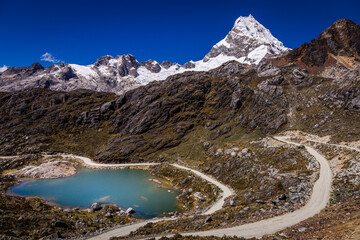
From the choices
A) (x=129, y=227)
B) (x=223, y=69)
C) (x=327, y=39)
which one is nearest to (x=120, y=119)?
(x=223, y=69)

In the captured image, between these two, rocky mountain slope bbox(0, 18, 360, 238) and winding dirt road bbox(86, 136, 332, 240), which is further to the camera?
rocky mountain slope bbox(0, 18, 360, 238)

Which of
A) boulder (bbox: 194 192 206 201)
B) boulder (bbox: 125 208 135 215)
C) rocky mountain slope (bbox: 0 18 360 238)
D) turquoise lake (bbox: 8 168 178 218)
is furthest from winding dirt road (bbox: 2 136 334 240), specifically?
turquoise lake (bbox: 8 168 178 218)

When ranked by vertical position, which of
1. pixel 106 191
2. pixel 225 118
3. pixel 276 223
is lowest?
pixel 276 223

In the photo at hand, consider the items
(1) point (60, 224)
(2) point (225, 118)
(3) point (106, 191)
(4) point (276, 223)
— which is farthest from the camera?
(2) point (225, 118)

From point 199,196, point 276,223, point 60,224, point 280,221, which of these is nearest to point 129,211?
point 60,224

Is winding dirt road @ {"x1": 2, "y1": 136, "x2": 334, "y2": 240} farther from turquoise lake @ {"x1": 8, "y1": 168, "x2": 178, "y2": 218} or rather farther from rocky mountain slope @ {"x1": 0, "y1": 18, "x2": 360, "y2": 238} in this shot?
turquoise lake @ {"x1": 8, "y1": 168, "x2": 178, "y2": 218}

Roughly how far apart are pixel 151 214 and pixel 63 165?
68076mm

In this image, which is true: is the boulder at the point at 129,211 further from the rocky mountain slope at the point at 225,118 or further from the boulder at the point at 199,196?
the rocky mountain slope at the point at 225,118

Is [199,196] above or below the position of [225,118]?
below

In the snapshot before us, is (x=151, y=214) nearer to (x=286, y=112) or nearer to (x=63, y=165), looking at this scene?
(x=63, y=165)

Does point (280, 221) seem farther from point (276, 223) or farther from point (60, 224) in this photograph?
point (60, 224)

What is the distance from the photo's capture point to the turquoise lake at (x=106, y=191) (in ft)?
205

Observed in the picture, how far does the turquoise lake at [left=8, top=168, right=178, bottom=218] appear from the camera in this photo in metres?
62.5

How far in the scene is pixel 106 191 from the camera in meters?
74.4
